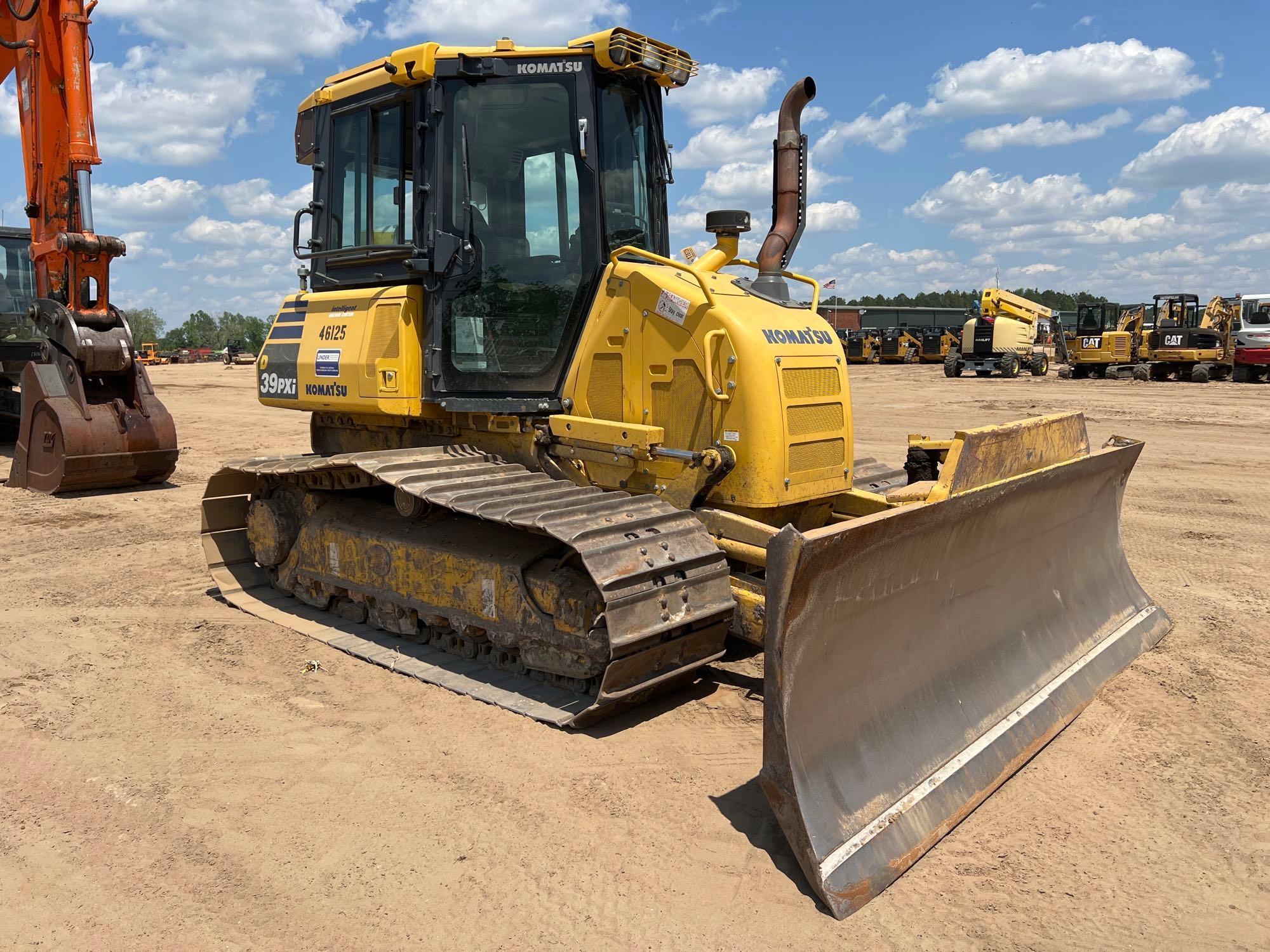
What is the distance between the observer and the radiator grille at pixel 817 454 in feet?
16.9

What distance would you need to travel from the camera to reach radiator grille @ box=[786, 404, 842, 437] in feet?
16.8

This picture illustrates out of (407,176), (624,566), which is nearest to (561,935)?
(624,566)

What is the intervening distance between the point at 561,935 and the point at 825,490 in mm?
2947

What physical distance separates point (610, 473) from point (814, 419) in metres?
1.13

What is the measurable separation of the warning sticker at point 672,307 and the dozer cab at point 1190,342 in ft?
88.2

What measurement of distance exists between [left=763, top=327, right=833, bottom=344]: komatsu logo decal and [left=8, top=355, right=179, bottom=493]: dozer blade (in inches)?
309

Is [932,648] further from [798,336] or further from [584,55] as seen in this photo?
[584,55]

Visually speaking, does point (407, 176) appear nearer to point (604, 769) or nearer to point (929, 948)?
point (604, 769)

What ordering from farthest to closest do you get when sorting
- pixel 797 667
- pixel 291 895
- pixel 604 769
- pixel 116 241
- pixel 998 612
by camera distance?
1. pixel 116 241
2. pixel 998 612
3. pixel 604 769
4. pixel 797 667
5. pixel 291 895

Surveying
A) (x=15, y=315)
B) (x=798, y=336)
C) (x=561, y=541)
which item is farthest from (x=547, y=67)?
(x=15, y=315)

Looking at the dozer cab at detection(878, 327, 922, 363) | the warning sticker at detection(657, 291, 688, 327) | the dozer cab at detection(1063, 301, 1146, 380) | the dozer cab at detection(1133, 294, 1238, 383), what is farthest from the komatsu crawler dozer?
the dozer cab at detection(878, 327, 922, 363)

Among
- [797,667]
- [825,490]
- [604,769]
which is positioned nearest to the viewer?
[797,667]

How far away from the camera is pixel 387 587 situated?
574 cm

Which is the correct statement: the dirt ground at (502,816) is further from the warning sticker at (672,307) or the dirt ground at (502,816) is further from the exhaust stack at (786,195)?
the exhaust stack at (786,195)
